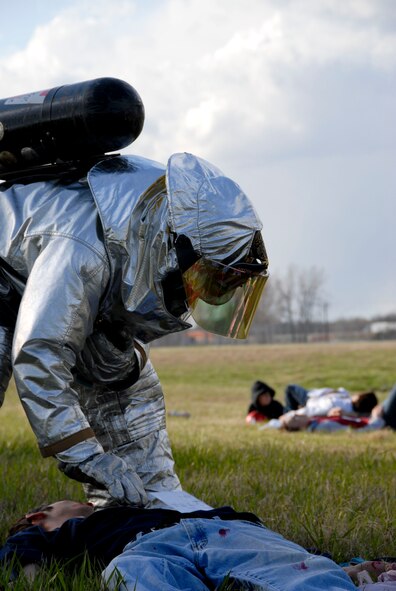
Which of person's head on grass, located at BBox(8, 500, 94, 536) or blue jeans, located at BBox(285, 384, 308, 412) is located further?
blue jeans, located at BBox(285, 384, 308, 412)

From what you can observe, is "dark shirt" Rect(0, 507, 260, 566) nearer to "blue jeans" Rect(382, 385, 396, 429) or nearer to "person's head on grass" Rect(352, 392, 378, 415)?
"blue jeans" Rect(382, 385, 396, 429)

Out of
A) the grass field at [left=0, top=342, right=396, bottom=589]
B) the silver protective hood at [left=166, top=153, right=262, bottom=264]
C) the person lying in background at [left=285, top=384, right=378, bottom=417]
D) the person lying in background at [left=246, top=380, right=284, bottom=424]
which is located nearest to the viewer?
the silver protective hood at [left=166, top=153, right=262, bottom=264]

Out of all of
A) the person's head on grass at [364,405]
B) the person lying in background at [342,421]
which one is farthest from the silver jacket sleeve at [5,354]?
the person's head on grass at [364,405]

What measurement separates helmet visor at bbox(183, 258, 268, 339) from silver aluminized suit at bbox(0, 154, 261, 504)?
7 cm

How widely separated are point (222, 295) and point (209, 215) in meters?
0.38

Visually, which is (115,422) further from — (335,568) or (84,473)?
(335,568)

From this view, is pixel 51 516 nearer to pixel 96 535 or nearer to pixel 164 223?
pixel 96 535

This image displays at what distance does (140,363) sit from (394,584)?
1729 mm

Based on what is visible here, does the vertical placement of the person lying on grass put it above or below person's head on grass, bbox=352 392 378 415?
above

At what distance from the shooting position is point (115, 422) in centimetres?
424

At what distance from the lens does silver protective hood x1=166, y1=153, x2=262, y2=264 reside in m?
3.45

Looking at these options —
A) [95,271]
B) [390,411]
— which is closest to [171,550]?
[95,271]

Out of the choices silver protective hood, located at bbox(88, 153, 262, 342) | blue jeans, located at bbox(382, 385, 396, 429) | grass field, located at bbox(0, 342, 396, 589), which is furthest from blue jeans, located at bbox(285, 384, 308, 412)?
silver protective hood, located at bbox(88, 153, 262, 342)

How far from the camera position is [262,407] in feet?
41.3
